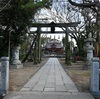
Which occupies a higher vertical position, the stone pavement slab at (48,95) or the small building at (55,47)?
the small building at (55,47)

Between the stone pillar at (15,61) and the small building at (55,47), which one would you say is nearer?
the stone pillar at (15,61)

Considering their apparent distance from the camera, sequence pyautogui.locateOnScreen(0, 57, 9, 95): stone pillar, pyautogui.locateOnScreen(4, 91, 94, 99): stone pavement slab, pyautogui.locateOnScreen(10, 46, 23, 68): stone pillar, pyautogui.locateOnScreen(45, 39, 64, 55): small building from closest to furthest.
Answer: pyautogui.locateOnScreen(4, 91, 94, 99): stone pavement slab → pyautogui.locateOnScreen(0, 57, 9, 95): stone pillar → pyautogui.locateOnScreen(10, 46, 23, 68): stone pillar → pyautogui.locateOnScreen(45, 39, 64, 55): small building

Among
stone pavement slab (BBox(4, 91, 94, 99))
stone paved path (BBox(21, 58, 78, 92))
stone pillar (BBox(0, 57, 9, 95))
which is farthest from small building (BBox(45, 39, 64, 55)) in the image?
stone pillar (BBox(0, 57, 9, 95))

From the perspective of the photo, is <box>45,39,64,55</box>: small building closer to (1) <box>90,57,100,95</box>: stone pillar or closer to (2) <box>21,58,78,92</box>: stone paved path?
(2) <box>21,58,78,92</box>: stone paved path

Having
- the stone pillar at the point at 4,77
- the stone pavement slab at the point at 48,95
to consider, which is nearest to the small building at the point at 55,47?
the stone pavement slab at the point at 48,95

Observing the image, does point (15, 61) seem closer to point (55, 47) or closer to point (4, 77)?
point (4, 77)

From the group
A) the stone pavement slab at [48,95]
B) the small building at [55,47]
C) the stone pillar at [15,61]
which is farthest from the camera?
the small building at [55,47]

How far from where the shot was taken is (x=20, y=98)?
8.45m

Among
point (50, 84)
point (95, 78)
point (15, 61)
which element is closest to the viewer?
point (95, 78)

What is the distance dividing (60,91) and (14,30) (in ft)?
42.4

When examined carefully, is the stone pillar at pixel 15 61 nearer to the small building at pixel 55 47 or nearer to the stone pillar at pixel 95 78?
the stone pillar at pixel 95 78

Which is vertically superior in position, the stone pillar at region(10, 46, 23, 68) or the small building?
the small building

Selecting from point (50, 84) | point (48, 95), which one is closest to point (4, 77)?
point (48, 95)

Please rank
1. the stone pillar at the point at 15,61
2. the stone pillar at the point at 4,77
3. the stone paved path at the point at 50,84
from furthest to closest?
the stone pillar at the point at 15,61, the stone paved path at the point at 50,84, the stone pillar at the point at 4,77
